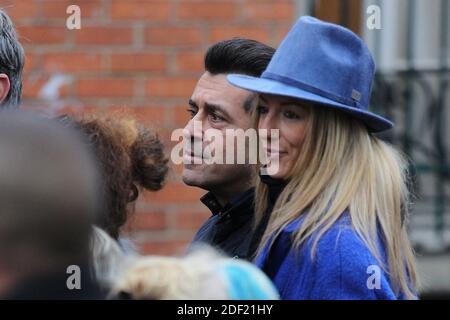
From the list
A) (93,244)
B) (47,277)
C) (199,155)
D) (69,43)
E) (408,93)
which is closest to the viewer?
(47,277)

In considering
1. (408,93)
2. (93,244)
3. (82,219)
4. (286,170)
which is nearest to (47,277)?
(82,219)

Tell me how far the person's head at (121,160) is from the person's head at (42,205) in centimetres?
76

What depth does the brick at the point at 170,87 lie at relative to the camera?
A: 15.4ft

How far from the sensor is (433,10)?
5590mm

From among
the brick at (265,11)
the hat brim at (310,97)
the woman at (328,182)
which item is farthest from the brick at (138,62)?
the hat brim at (310,97)

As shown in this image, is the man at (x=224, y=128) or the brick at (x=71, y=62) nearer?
the man at (x=224, y=128)

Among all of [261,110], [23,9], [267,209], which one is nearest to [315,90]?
[261,110]

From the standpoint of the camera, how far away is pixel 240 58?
2980mm

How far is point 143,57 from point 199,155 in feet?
6.18

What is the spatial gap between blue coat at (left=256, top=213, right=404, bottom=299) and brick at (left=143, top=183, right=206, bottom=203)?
242cm

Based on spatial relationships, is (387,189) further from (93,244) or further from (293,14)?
(293,14)

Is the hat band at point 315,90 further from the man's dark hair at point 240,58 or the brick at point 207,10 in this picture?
the brick at point 207,10

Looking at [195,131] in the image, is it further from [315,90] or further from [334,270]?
[334,270]

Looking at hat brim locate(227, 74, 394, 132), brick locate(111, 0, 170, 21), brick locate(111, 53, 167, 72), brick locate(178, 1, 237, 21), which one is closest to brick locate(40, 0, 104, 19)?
brick locate(111, 0, 170, 21)
